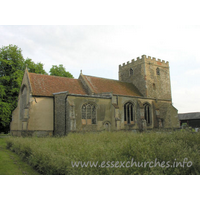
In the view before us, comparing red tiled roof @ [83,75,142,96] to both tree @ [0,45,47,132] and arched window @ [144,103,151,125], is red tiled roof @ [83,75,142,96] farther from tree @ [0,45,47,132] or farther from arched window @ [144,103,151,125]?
tree @ [0,45,47,132]

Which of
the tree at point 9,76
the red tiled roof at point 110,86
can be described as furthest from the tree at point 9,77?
the red tiled roof at point 110,86

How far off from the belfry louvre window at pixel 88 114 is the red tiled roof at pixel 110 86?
12.4 feet

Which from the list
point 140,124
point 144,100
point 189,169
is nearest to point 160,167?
point 189,169

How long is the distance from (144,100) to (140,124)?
13.0 feet

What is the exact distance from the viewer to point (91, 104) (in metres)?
22.2

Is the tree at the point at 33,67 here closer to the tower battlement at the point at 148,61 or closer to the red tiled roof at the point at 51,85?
the red tiled roof at the point at 51,85

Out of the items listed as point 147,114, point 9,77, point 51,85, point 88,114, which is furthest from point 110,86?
point 9,77

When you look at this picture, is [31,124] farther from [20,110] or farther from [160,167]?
[160,167]

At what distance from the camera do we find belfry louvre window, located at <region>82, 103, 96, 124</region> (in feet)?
70.9

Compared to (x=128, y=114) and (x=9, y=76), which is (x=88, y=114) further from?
(x=9, y=76)

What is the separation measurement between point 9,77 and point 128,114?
1870cm

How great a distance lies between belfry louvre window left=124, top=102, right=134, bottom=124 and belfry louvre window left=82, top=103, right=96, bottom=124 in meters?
5.31

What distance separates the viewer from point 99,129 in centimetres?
2212

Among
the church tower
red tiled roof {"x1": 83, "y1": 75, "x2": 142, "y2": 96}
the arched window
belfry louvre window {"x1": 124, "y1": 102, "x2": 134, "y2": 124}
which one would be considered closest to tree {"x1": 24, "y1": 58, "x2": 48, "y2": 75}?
red tiled roof {"x1": 83, "y1": 75, "x2": 142, "y2": 96}
